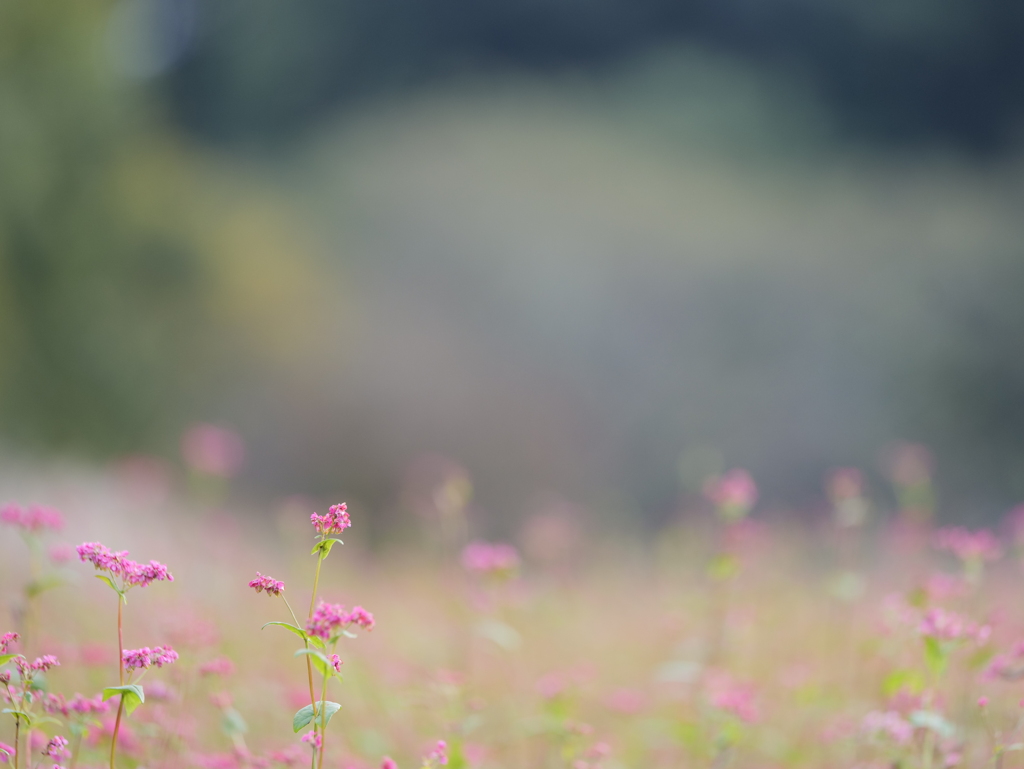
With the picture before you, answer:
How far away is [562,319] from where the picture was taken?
7281mm

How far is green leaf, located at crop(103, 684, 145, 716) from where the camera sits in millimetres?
1010

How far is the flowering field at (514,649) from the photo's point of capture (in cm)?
136

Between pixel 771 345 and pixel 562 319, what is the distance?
6.31 feet

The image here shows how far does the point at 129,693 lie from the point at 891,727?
4.15ft

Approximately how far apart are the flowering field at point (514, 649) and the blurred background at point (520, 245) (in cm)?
132

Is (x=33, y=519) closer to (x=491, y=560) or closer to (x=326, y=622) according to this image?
(x=326, y=622)

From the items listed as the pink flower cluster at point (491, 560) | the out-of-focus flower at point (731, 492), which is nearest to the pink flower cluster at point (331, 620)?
the pink flower cluster at point (491, 560)

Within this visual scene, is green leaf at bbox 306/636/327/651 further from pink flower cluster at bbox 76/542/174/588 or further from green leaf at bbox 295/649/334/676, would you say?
pink flower cluster at bbox 76/542/174/588

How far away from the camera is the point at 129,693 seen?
1.09 meters

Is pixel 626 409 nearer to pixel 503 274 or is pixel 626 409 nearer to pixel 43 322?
pixel 503 274

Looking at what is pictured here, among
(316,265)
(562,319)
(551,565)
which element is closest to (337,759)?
(551,565)

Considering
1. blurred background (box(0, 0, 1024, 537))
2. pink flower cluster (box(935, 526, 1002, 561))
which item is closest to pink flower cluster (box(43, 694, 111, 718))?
pink flower cluster (box(935, 526, 1002, 561))

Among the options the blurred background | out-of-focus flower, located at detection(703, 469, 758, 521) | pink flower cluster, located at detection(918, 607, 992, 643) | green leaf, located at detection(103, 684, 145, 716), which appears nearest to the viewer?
green leaf, located at detection(103, 684, 145, 716)

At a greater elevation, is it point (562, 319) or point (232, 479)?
point (562, 319)
